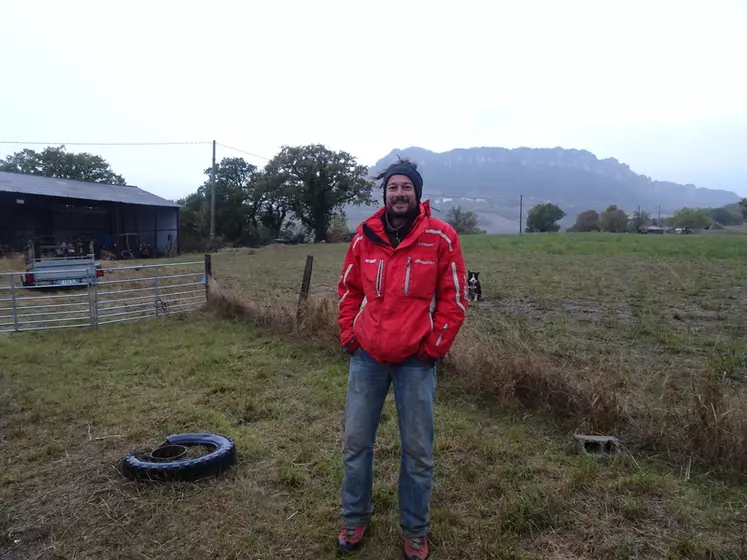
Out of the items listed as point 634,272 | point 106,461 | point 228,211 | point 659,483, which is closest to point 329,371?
point 106,461

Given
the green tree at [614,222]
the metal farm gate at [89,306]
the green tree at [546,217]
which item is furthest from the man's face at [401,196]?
the green tree at [546,217]

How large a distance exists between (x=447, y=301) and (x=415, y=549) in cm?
113

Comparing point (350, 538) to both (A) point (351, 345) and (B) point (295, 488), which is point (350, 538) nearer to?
(B) point (295, 488)

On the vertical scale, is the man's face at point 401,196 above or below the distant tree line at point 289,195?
below

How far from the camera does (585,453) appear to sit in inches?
130

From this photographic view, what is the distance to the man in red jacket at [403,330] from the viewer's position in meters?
2.23

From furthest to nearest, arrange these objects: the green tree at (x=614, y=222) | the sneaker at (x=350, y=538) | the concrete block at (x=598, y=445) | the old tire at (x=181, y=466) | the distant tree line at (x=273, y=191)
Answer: the green tree at (x=614, y=222) < the distant tree line at (x=273, y=191) < the concrete block at (x=598, y=445) < the old tire at (x=181, y=466) < the sneaker at (x=350, y=538)

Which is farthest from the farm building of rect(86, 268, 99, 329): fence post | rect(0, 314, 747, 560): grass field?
rect(0, 314, 747, 560): grass field

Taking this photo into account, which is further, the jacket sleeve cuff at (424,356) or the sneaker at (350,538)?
the sneaker at (350,538)

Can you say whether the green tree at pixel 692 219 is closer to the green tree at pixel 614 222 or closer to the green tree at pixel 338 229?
the green tree at pixel 614 222

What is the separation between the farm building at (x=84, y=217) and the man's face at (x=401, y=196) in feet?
71.1

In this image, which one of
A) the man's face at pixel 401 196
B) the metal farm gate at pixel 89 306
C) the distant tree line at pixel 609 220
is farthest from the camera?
the distant tree line at pixel 609 220

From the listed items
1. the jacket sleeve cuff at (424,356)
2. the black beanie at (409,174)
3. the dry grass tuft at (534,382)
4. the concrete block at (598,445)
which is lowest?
the concrete block at (598,445)

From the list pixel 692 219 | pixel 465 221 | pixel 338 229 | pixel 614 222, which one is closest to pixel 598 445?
pixel 338 229
